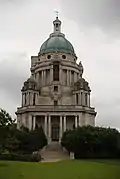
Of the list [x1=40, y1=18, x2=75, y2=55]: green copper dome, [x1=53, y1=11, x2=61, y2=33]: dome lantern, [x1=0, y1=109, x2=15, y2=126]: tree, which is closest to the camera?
[x1=0, y1=109, x2=15, y2=126]: tree

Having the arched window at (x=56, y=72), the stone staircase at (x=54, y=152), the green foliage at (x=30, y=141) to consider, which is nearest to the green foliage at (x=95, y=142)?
the stone staircase at (x=54, y=152)

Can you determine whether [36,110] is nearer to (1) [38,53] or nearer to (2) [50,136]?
(2) [50,136]

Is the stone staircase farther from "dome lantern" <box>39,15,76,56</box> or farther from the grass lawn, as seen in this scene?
the grass lawn

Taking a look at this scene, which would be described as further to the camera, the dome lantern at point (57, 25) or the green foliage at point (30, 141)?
the dome lantern at point (57, 25)

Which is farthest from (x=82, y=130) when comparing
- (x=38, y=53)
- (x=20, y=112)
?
(x=38, y=53)

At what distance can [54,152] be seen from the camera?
211ft

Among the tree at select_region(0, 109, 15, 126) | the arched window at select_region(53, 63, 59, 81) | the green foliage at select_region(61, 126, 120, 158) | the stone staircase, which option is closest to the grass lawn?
the tree at select_region(0, 109, 15, 126)

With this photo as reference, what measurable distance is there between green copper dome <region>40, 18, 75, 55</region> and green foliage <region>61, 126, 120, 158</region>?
96.9 feet

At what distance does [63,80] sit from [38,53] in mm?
10707

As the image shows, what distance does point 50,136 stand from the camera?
2810 inches

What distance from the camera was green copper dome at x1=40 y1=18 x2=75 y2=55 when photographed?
83750 millimetres

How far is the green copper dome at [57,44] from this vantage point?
83.8 meters

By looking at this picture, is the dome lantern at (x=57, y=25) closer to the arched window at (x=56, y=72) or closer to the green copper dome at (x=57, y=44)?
the green copper dome at (x=57, y=44)

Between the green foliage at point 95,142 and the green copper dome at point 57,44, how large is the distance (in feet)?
96.9
